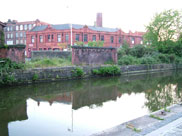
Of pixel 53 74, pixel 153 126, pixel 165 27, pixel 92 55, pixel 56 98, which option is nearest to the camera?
pixel 153 126

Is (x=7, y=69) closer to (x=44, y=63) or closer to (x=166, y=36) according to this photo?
(x=44, y=63)

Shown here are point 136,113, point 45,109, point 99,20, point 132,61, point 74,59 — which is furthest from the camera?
point 99,20

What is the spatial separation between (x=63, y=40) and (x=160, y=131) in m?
37.2

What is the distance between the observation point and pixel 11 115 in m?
8.92

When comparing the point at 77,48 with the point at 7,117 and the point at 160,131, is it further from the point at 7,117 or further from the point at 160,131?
the point at 160,131

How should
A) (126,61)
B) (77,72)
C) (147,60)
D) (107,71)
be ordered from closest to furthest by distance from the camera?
(77,72)
(107,71)
(126,61)
(147,60)

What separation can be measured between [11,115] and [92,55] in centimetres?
1597

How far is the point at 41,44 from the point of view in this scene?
43.9 metres

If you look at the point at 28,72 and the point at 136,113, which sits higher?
the point at 28,72

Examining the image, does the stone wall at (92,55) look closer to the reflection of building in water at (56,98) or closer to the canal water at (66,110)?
the canal water at (66,110)

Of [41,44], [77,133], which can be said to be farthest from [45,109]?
[41,44]

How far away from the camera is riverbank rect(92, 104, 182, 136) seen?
5684 mm

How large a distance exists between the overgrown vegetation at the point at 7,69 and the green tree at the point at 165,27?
1099 inches

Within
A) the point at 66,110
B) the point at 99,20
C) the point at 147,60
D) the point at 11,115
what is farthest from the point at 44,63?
the point at 99,20
